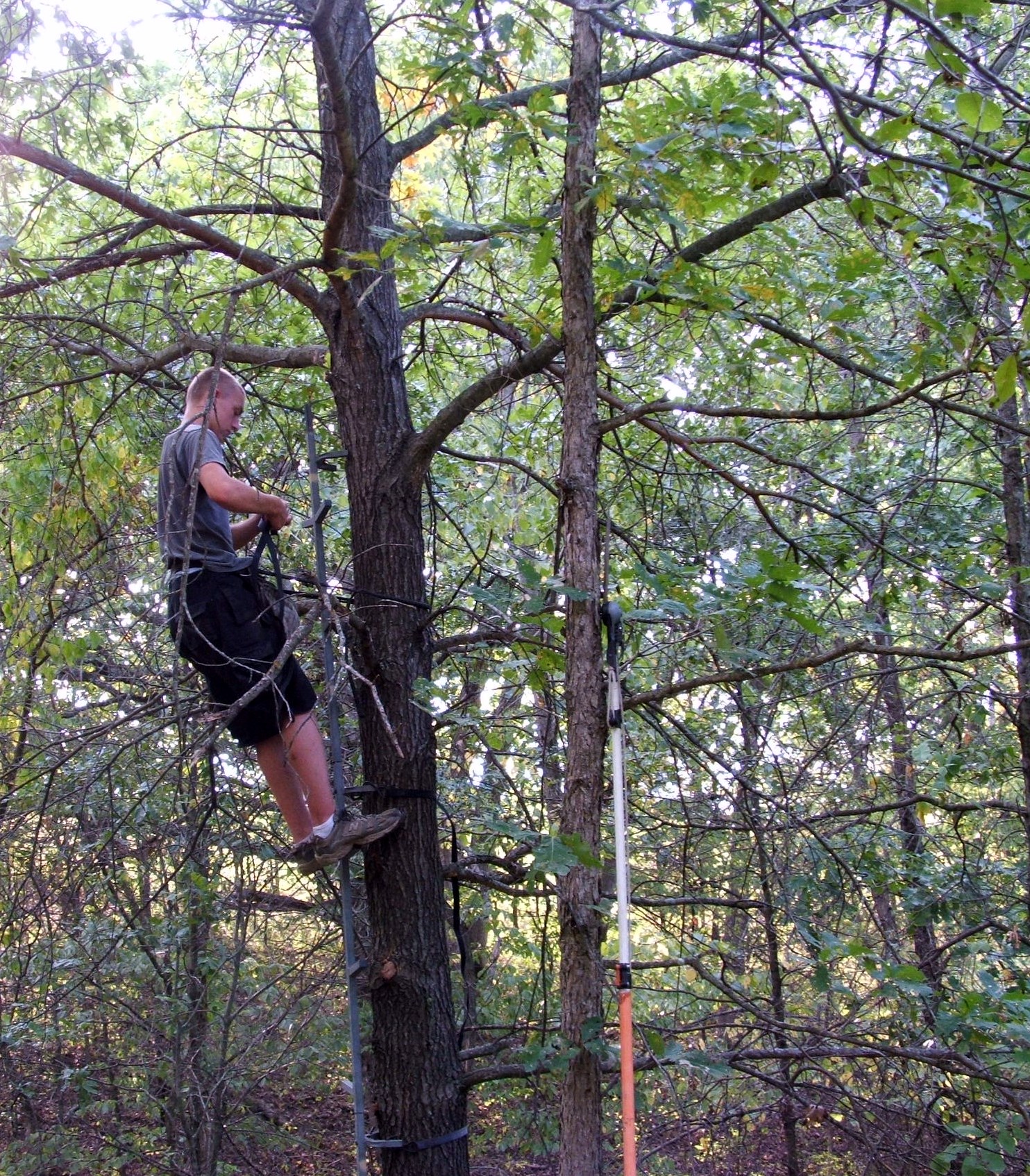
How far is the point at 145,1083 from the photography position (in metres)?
6.47

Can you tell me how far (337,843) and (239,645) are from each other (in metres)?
0.75

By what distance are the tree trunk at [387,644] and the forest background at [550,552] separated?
2 centimetres

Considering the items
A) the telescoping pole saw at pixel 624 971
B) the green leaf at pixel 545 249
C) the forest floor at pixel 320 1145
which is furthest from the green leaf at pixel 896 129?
the forest floor at pixel 320 1145

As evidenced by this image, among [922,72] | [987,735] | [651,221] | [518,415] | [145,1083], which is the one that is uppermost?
[922,72]

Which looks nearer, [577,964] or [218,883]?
[577,964]

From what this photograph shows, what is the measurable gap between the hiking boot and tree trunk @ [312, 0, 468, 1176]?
20 centimetres

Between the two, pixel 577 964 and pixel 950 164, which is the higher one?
pixel 950 164

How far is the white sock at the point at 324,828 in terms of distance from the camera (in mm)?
3676

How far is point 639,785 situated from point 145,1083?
144 inches

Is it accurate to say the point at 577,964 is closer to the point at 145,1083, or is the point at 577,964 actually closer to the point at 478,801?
the point at 478,801

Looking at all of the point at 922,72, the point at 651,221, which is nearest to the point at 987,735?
the point at 922,72

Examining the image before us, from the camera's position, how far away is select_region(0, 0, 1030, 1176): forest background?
309cm

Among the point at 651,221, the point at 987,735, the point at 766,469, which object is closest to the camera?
the point at 651,221

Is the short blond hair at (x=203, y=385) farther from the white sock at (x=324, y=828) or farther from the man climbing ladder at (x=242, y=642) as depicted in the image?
the white sock at (x=324, y=828)
